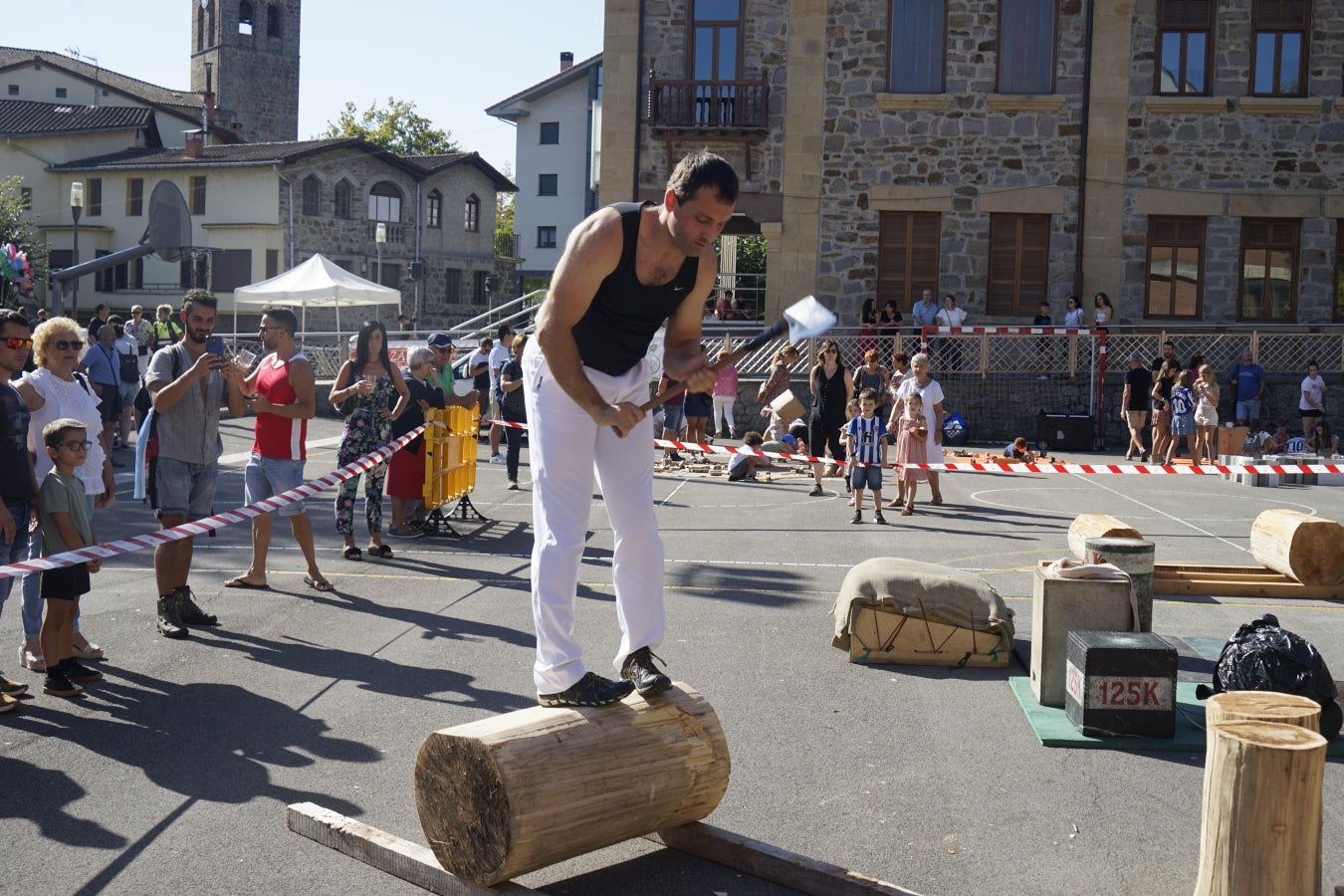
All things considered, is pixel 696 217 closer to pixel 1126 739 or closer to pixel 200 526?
pixel 1126 739

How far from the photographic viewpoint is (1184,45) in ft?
87.9

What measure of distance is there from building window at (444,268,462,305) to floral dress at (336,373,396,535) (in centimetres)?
4607

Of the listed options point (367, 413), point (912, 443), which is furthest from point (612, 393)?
point (912, 443)

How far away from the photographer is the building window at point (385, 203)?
53500 millimetres

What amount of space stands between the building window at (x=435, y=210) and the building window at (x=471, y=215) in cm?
151

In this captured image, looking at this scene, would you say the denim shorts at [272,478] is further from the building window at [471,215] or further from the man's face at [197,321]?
the building window at [471,215]

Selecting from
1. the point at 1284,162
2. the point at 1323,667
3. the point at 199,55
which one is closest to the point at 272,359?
the point at 1323,667

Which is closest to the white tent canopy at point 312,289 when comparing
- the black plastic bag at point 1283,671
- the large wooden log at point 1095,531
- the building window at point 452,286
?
the large wooden log at point 1095,531

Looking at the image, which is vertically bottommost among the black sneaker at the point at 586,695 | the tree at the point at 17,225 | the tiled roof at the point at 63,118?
the black sneaker at the point at 586,695

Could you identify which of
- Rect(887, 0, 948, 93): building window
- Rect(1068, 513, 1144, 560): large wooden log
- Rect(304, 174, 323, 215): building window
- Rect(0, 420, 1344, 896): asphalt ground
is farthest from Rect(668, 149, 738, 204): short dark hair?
Rect(304, 174, 323, 215): building window

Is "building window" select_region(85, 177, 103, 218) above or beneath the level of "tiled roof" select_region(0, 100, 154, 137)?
beneath

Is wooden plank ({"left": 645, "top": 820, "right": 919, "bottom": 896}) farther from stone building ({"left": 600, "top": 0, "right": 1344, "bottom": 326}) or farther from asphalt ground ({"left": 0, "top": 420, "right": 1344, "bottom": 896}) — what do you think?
stone building ({"left": 600, "top": 0, "right": 1344, "bottom": 326})

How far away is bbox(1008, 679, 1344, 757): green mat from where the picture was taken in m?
6.43

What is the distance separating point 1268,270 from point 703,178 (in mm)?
25848
